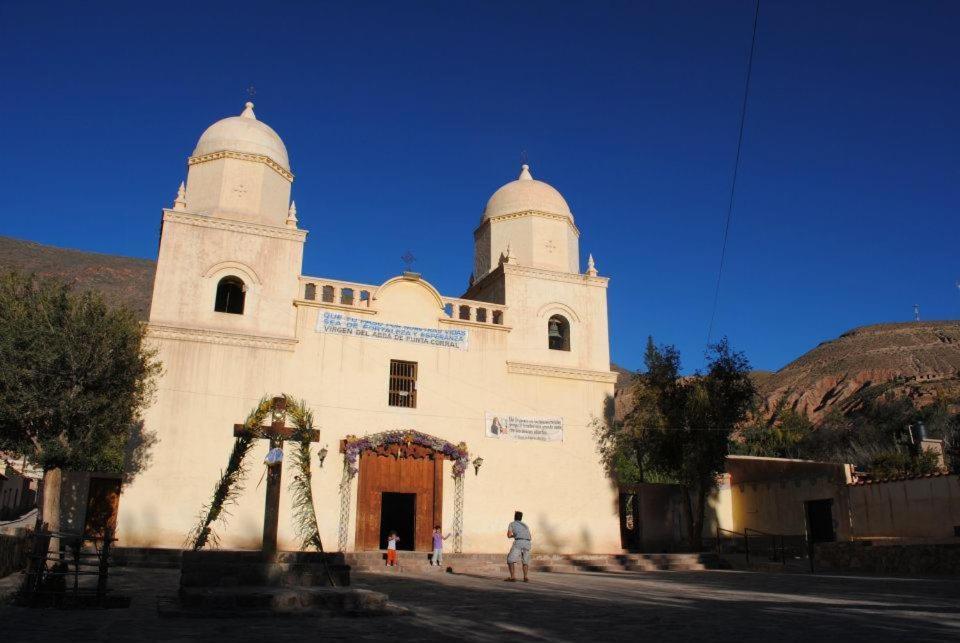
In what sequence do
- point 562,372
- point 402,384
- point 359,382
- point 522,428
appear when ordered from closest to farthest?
point 359,382 → point 402,384 → point 522,428 → point 562,372

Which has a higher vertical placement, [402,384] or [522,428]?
[402,384]

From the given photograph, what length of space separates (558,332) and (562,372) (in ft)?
6.35

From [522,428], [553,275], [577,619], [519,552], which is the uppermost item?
[553,275]

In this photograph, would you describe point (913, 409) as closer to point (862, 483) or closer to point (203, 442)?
point (862, 483)

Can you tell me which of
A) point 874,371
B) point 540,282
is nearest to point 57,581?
point 540,282

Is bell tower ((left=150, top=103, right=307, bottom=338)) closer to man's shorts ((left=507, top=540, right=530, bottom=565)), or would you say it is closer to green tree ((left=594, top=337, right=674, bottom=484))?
man's shorts ((left=507, top=540, right=530, bottom=565))

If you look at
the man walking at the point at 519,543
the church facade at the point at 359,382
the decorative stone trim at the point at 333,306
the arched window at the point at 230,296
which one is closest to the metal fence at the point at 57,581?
the man walking at the point at 519,543

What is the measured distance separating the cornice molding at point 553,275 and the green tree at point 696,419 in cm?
317

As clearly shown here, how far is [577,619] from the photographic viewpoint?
8.15 metres

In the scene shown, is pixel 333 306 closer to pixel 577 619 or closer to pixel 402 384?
pixel 402 384

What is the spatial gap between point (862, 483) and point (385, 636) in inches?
735

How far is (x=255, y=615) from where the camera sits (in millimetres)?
8305

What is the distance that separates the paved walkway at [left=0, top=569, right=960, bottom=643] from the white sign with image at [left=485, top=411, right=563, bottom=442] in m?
10.6

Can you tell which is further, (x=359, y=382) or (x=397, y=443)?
(x=359, y=382)
